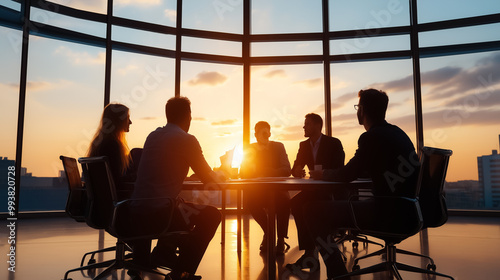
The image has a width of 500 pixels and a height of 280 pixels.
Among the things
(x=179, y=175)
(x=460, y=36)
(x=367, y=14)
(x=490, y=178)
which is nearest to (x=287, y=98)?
(x=367, y=14)

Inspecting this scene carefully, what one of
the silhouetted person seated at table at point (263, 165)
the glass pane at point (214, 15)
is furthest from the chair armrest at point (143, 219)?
the glass pane at point (214, 15)

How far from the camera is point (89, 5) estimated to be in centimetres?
591

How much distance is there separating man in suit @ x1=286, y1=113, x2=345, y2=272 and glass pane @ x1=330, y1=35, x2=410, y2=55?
11.0 feet

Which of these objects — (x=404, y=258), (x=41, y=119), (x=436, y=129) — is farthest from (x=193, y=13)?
(x=404, y=258)

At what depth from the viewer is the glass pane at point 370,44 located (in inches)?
253

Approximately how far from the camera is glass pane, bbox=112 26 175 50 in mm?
6188

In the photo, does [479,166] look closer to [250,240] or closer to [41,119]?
[250,240]

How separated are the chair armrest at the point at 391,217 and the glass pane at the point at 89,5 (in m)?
5.63

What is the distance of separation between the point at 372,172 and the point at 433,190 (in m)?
0.56

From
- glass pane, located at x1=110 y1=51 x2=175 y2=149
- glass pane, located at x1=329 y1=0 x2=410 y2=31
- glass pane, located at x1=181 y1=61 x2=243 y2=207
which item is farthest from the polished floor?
glass pane, located at x1=329 y1=0 x2=410 y2=31

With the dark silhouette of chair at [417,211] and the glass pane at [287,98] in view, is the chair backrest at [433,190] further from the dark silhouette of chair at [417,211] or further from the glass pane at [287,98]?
the glass pane at [287,98]

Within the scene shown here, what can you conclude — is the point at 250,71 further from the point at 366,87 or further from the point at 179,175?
the point at 179,175

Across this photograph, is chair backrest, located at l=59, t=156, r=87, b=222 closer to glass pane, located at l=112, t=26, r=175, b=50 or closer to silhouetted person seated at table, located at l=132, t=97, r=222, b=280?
silhouetted person seated at table, located at l=132, t=97, r=222, b=280

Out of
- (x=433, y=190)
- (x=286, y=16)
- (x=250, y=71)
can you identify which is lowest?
(x=433, y=190)
